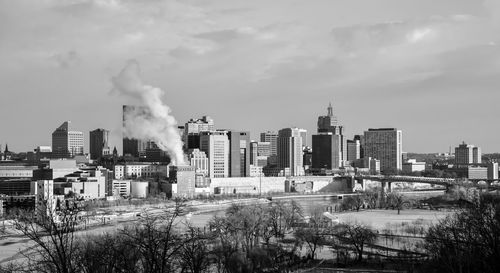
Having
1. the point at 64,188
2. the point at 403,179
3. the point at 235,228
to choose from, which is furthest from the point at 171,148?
the point at 235,228

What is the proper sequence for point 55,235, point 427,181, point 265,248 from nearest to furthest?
1. point 55,235
2. point 265,248
3. point 427,181

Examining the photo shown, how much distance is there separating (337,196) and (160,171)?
23786 mm

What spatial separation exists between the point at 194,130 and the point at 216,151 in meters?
21.8

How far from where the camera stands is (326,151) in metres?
145

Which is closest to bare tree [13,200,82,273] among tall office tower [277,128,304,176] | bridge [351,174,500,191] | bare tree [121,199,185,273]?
bare tree [121,199,185,273]

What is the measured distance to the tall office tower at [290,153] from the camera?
437 feet

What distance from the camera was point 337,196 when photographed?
96688mm

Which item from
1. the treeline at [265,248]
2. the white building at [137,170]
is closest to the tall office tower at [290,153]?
the white building at [137,170]

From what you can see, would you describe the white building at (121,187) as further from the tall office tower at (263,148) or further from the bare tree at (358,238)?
the tall office tower at (263,148)

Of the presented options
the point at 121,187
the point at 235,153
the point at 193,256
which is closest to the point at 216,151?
the point at 235,153

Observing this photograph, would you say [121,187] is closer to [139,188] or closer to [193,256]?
[139,188]

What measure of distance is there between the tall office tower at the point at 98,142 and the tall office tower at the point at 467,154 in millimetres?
92912

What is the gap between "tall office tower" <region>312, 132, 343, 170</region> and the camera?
14338 cm

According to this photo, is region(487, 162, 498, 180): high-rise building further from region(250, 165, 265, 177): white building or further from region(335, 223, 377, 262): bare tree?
region(335, 223, 377, 262): bare tree
